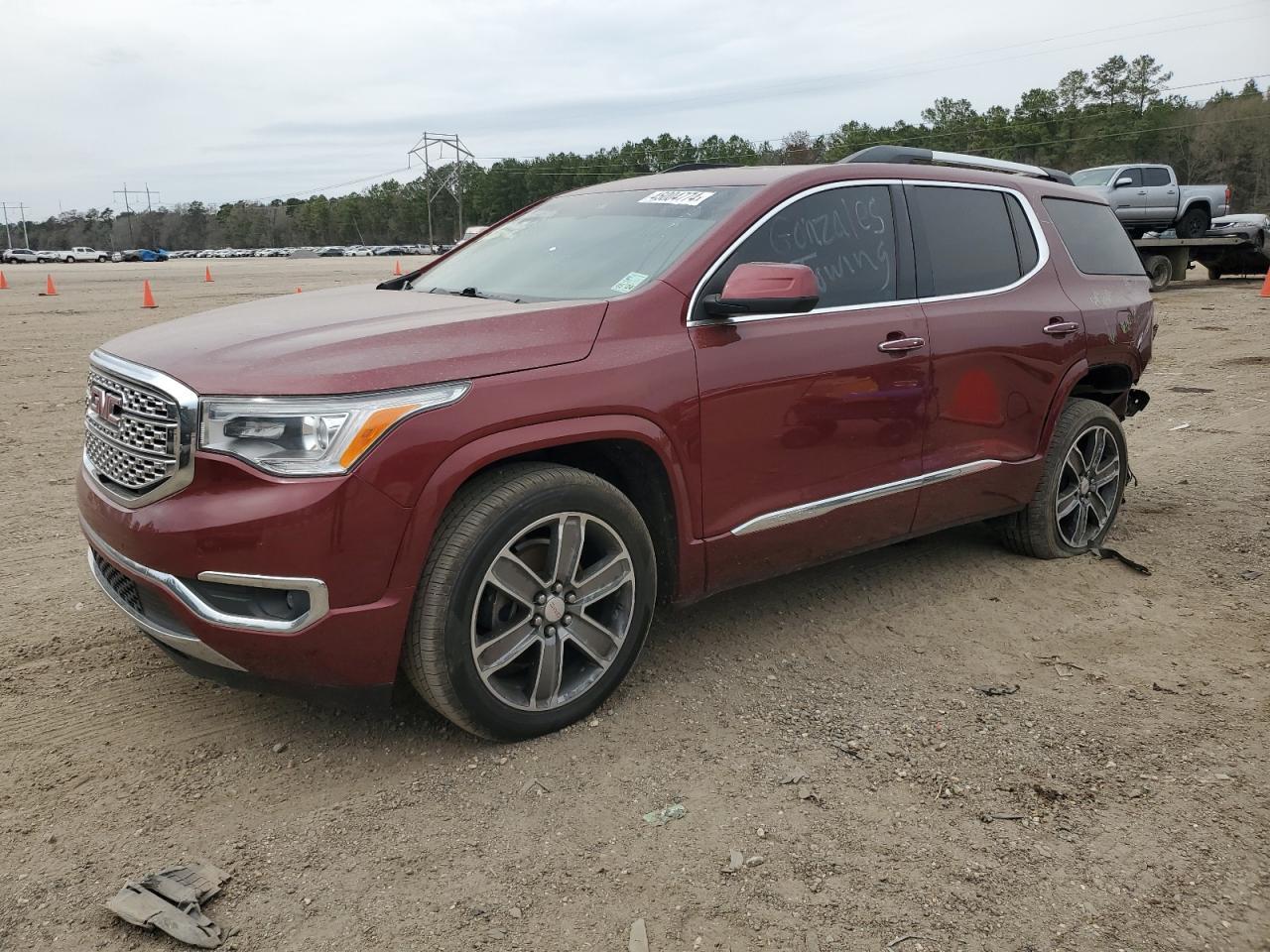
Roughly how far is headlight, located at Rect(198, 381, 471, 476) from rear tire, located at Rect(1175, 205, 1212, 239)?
24.3 m

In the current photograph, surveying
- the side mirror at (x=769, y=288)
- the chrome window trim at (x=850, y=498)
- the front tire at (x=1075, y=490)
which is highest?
the side mirror at (x=769, y=288)

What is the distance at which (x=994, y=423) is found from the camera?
178 inches

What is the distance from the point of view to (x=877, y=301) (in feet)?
13.2

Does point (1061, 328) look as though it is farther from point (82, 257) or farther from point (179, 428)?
point (82, 257)

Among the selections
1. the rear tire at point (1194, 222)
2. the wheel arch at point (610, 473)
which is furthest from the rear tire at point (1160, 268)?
the wheel arch at point (610, 473)

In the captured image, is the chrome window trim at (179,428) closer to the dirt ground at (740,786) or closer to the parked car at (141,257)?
the dirt ground at (740,786)

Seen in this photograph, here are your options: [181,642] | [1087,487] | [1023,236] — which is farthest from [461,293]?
[1087,487]

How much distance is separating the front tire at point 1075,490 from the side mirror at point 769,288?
2.18 meters

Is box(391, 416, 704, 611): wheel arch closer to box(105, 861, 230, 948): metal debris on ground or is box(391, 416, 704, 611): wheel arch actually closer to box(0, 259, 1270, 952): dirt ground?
box(0, 259, 1270, 952): dirt ground

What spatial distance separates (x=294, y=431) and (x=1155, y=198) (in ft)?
78.3

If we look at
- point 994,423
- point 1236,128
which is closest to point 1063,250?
point 994,423

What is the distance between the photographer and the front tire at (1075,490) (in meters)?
4.96

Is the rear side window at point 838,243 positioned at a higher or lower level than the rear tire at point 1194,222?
lower

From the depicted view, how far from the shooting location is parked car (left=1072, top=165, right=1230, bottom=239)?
872 inches
